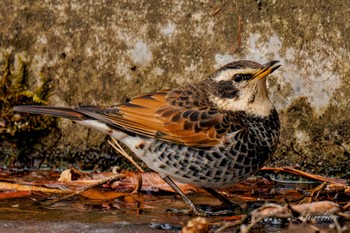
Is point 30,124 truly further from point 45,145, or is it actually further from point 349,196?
point 349,196

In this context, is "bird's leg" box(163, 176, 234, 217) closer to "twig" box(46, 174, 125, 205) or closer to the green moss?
"twig" box(46, 174, 125, 205)

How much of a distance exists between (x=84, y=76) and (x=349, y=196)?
2.64 meters

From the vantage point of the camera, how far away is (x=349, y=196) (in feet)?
21.8

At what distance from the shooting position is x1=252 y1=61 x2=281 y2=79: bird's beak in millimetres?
6188

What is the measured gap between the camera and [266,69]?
621 cm

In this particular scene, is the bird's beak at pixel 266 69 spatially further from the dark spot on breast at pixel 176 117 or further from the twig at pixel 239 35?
the twig at pixel 239 35

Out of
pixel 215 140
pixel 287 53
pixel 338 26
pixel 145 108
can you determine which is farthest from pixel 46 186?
pixel 338 26

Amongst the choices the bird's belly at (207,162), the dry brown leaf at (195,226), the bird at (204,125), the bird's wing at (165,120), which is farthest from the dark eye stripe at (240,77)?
the dry brown leaf at (195,226)

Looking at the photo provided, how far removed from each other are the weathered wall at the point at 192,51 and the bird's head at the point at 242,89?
32.3 inches

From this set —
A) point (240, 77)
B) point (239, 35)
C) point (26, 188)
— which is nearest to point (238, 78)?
point (240, 77)

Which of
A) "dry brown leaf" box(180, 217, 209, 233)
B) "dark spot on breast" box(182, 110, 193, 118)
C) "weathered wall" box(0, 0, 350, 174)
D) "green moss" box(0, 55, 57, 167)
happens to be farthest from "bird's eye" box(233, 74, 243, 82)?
"green moss" box(0, 55, 57, 167)

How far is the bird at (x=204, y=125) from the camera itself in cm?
622

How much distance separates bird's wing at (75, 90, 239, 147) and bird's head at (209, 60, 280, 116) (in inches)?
6.5

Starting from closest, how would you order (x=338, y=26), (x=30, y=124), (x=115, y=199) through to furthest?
(x=115, y=199)
(x=338, y=26)
(x=30, y=124)
